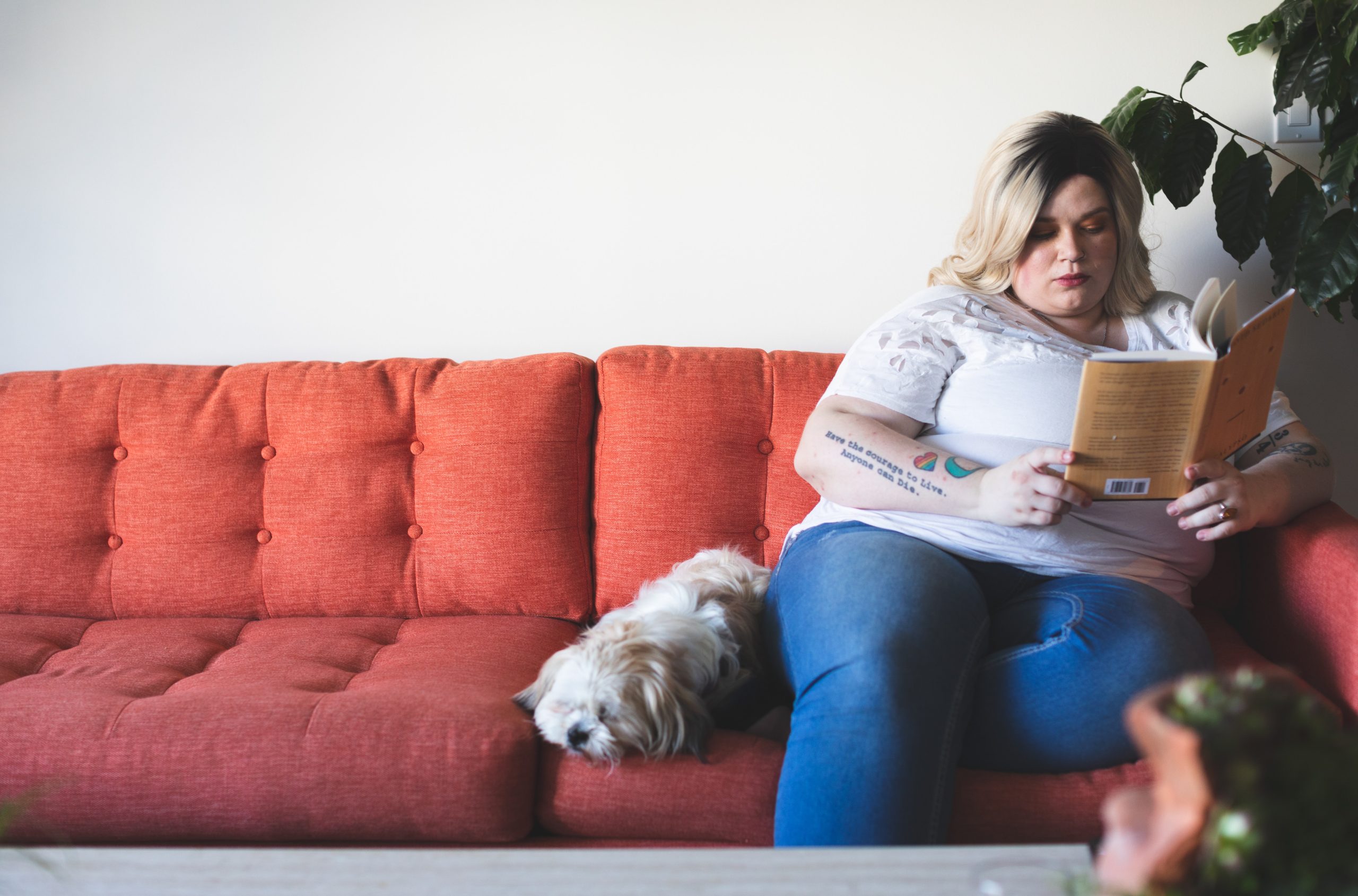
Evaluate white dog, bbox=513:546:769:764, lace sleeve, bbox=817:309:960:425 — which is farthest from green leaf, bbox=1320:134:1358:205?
white dog, bbox=513:546:769:764

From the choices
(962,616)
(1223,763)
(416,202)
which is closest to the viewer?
(1223,763)

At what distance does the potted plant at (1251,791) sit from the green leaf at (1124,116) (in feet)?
5.77

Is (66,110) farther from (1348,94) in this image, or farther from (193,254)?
(1348,94)

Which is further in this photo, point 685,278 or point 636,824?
point 685,278

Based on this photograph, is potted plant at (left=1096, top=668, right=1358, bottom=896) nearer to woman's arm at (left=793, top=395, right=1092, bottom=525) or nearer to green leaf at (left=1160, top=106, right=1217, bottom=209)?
woman's arm at (left=793, top=395, right=1092, bottom=525)

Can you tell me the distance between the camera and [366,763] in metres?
1.23

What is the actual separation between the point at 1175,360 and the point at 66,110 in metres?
2.48

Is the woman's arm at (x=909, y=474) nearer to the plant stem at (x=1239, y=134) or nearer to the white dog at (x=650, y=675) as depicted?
the white dog at (x=650, y=675)

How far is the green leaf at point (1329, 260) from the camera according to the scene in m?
1.71

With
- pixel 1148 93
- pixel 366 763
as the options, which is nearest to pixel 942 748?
pixel 366 763

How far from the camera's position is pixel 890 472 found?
4.43 ft

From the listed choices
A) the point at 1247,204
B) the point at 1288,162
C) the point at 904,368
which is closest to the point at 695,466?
the point at 904,368

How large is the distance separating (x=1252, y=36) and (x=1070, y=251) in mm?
871

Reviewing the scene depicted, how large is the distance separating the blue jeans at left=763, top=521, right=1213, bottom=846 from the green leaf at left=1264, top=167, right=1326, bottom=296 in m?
0.93
